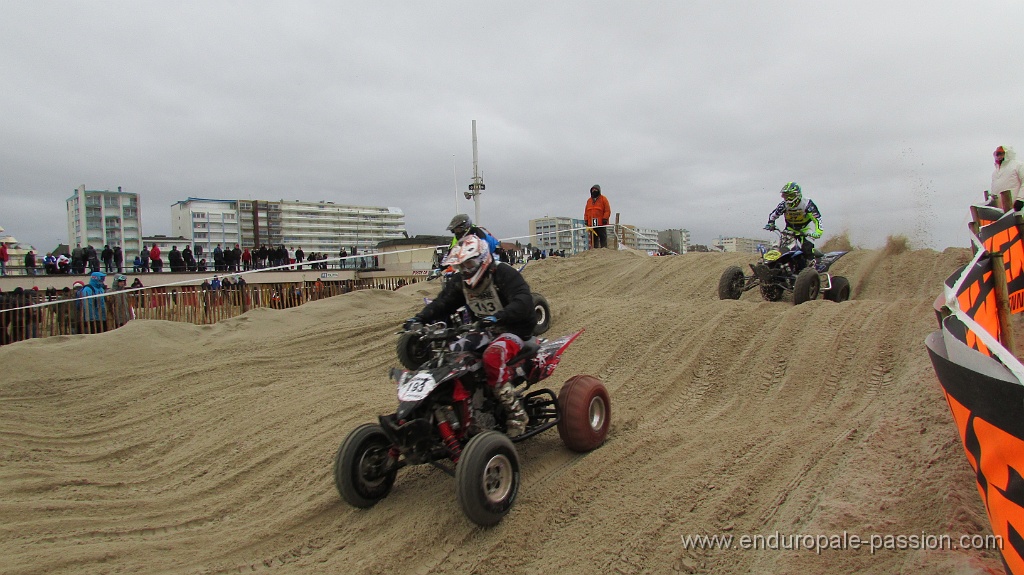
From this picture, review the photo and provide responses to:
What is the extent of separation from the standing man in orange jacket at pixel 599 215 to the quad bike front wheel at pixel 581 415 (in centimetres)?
1033

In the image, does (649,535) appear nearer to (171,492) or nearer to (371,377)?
(171,492)

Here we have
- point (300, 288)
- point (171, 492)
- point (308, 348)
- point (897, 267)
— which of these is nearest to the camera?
point (171, 492)

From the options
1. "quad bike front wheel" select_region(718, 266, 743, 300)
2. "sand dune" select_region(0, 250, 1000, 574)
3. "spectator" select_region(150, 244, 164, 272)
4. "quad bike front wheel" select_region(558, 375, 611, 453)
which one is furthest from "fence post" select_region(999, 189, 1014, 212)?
"spectator" select_region(150, 244, 164, 272)

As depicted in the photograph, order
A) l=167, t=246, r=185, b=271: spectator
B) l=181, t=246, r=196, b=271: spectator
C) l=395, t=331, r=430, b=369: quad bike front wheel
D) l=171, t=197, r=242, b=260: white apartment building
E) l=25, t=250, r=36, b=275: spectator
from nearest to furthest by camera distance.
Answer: l=395, t=331, r=430, b=369: quad bike front wheel
l=25, t=250, r=36, b=275: spectator
l=167, t=246, r=185, b=271: spectator
l=181, t=246, r=196, b=271: spectator
l=171, t=197, r=242, b=260: white apartment building

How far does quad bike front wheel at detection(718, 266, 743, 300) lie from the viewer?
30.6ft

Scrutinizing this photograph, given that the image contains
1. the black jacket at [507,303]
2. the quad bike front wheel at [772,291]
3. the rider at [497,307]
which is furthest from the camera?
the quad bike front wheel at [772,291]

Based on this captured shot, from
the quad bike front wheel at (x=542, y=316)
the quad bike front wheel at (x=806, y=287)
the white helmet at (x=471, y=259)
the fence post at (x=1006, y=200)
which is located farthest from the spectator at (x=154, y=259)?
the fence post at (x=1006, y=200)

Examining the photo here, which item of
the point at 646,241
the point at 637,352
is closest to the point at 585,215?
the point at 646,241

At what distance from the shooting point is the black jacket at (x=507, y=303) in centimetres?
424

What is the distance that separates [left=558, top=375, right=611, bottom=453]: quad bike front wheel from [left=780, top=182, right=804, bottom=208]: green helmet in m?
6.53

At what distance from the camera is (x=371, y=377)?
313 inches

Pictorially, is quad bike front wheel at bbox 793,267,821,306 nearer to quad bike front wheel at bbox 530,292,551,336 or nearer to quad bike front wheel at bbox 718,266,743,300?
quad bike front wheel at bbox 718,266,743,300

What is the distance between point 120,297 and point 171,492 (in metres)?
7.85

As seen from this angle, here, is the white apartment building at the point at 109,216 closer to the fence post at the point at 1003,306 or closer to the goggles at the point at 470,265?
the goggles at the point at 470,265
